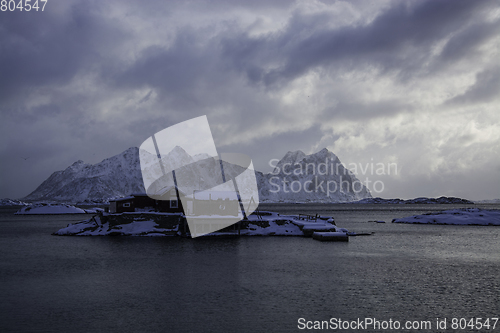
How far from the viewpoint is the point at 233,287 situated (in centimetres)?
2811

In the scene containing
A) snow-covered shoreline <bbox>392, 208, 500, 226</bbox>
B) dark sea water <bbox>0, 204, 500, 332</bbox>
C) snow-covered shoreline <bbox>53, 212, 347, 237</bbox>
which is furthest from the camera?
snow-covered shoreline <bbox>392, 208, 500, 226</bbox>

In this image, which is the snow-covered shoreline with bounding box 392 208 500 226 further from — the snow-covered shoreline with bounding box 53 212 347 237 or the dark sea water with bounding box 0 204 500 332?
the dark sea water with bounding box 0 204 500 332

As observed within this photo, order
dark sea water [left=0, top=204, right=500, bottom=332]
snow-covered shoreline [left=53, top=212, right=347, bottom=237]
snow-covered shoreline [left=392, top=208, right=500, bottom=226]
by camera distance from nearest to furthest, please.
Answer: dark sea water [left=0, top=204, right=500, bottom=332] → snow-covered shoreline [left=53, top=212, right=347, bottom=237] → snow-covered shoreline [left=392, top=208, right=500, bottom=226]

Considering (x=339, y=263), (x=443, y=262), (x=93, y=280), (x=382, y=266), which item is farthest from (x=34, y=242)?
(x=443, y=262)

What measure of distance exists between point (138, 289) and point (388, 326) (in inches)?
658

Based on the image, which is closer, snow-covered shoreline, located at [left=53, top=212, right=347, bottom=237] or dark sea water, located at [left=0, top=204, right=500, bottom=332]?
dark sea water, located at [left=0, top=204, right=500, bottom=332]

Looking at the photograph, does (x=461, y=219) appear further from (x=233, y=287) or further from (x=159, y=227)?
(x=233, y=287)

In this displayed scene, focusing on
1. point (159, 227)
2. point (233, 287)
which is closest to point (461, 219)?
point (159, 227)

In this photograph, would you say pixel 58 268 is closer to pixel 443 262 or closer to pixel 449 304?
pixel 449 304

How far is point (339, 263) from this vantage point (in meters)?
38.9

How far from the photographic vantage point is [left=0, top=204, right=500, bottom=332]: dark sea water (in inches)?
810

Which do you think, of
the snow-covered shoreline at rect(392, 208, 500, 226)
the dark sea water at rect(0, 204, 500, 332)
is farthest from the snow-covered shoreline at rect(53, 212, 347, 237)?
the snow-covered shoreline at rect(392, 208, 500, 226)

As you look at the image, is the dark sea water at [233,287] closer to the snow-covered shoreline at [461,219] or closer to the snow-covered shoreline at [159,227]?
the snow-covered shoreline at [159,227]

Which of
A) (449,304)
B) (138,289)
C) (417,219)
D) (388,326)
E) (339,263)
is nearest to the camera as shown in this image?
(388,326)
